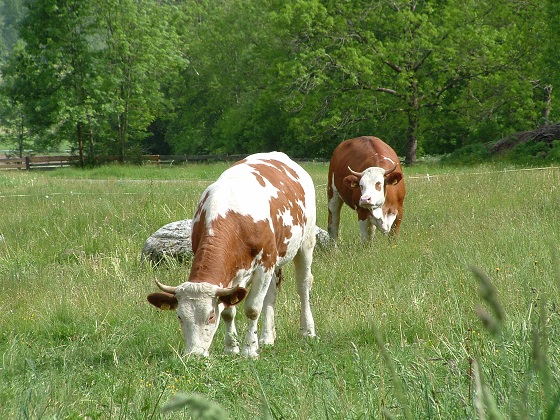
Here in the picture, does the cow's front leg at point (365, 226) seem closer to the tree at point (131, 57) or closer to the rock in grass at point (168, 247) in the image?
the rock in grass at point (168, 247)

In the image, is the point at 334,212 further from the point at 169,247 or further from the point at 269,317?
the point at 269,317

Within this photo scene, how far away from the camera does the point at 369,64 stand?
34094 millimetres

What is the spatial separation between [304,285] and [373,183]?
382 centimetres

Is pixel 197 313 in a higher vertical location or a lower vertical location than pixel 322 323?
higher

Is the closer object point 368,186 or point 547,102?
point 368,186

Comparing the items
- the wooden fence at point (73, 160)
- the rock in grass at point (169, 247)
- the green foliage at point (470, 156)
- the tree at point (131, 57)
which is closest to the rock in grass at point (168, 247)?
the rock in grass at point (169, 247)

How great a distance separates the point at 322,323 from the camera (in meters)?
6.62

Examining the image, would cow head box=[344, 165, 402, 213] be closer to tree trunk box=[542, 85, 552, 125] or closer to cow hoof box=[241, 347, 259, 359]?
cow hoof box=[241, 347, 259, 359]

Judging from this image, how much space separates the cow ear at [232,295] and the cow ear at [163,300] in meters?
0.36

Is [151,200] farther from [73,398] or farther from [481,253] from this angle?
[73,398]

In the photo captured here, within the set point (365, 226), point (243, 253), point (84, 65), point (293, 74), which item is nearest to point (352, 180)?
point (365, 226)

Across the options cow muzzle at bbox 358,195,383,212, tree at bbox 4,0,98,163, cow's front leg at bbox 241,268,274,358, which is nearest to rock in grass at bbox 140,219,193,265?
cow muzzle at bbox 358,195,383,212

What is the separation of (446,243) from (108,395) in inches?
211

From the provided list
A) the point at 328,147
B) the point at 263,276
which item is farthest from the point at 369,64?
the point at 263,276
